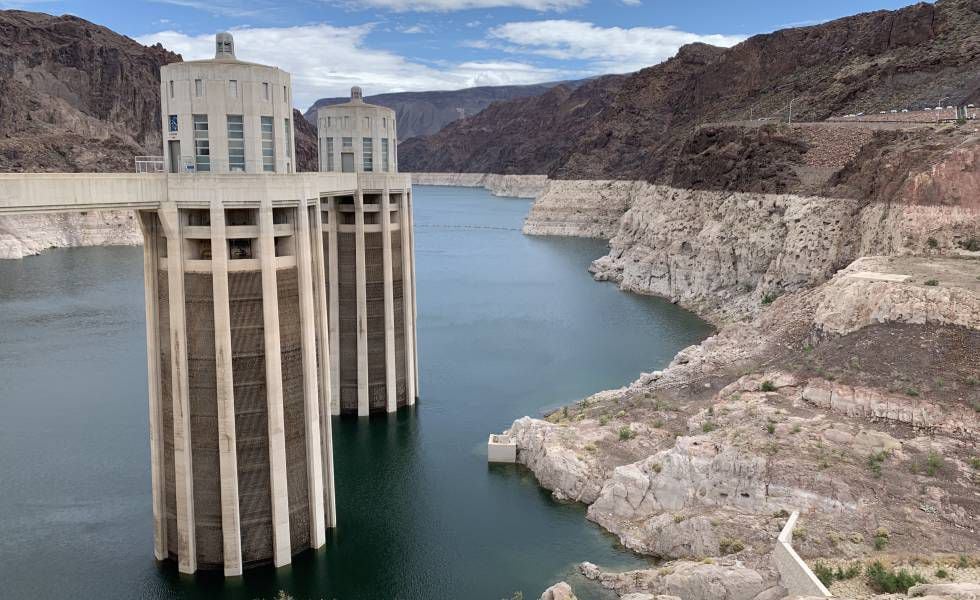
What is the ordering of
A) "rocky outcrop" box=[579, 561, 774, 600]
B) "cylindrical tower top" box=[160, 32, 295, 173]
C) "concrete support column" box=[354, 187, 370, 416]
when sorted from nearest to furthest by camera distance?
"rocky outcrop" box=[579, 561, 774, 600], "cylindrical tower top" box=[160, 32, 295, 173], "concrete support column" box=[354, 187, 370, 416]

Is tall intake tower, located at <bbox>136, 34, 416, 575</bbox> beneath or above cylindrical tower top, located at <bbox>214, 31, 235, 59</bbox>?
beneath

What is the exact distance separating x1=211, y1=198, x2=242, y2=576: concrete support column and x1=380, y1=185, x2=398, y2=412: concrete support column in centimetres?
1494

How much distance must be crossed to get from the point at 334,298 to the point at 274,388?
14204mm

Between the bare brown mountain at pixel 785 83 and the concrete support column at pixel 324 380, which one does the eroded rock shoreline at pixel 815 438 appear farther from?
the bare brown mountain at pixel 785 83

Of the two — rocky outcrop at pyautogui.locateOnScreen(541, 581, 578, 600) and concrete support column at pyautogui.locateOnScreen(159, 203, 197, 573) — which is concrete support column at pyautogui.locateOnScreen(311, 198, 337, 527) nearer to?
concrete support column at pyautogui.locateOnScreen(159, 203, 197, 573)

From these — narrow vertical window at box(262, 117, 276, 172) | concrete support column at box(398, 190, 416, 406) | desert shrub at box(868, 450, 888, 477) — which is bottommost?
desert shrub at box(868, 450, 888, 477)

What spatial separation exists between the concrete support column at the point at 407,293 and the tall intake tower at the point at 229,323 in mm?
13569

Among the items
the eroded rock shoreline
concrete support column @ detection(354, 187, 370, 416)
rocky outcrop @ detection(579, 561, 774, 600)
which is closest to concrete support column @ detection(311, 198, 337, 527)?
the eroded rock shoreline

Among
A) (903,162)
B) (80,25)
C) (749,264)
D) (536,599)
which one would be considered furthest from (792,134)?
(80,25)

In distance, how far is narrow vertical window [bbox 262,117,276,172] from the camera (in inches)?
902

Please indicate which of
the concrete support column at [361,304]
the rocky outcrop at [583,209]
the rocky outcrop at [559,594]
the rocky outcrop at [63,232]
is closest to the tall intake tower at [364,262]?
the concrete support column at [361,304]

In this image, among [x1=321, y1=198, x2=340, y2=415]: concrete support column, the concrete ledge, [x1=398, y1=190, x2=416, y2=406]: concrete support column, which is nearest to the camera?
the concrete ledge

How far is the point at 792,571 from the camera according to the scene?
19797 mm

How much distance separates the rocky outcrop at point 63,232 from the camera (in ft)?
322
